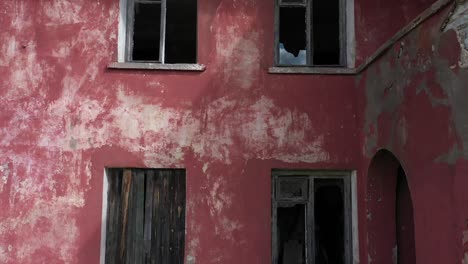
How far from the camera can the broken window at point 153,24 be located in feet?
25.1

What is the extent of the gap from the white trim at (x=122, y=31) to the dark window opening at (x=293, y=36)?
7.62ft

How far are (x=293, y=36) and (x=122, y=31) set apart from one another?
8.34 ft

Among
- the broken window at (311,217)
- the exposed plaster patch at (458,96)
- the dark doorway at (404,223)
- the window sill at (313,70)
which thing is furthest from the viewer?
the window sill at (313,70)

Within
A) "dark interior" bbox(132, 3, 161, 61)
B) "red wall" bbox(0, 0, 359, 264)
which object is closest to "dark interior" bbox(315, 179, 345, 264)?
"red wall" bbox(0, 0, 359, 264)

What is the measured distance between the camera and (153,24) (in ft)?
26.0

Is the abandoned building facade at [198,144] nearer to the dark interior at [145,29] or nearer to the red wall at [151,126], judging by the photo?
the red wall at [151,126]

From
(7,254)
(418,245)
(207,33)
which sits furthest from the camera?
(207,33)

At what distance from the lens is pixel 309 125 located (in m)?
7.30

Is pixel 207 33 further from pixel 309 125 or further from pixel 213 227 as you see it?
pixel 213 227

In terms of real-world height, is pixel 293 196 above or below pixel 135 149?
below

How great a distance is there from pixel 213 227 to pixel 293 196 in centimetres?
123

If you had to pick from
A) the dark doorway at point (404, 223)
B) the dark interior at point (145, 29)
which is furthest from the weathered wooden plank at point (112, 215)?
the dark doorway at point (404, 223)

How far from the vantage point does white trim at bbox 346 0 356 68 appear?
24.6 ft

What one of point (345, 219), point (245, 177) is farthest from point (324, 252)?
point (245, 177)
